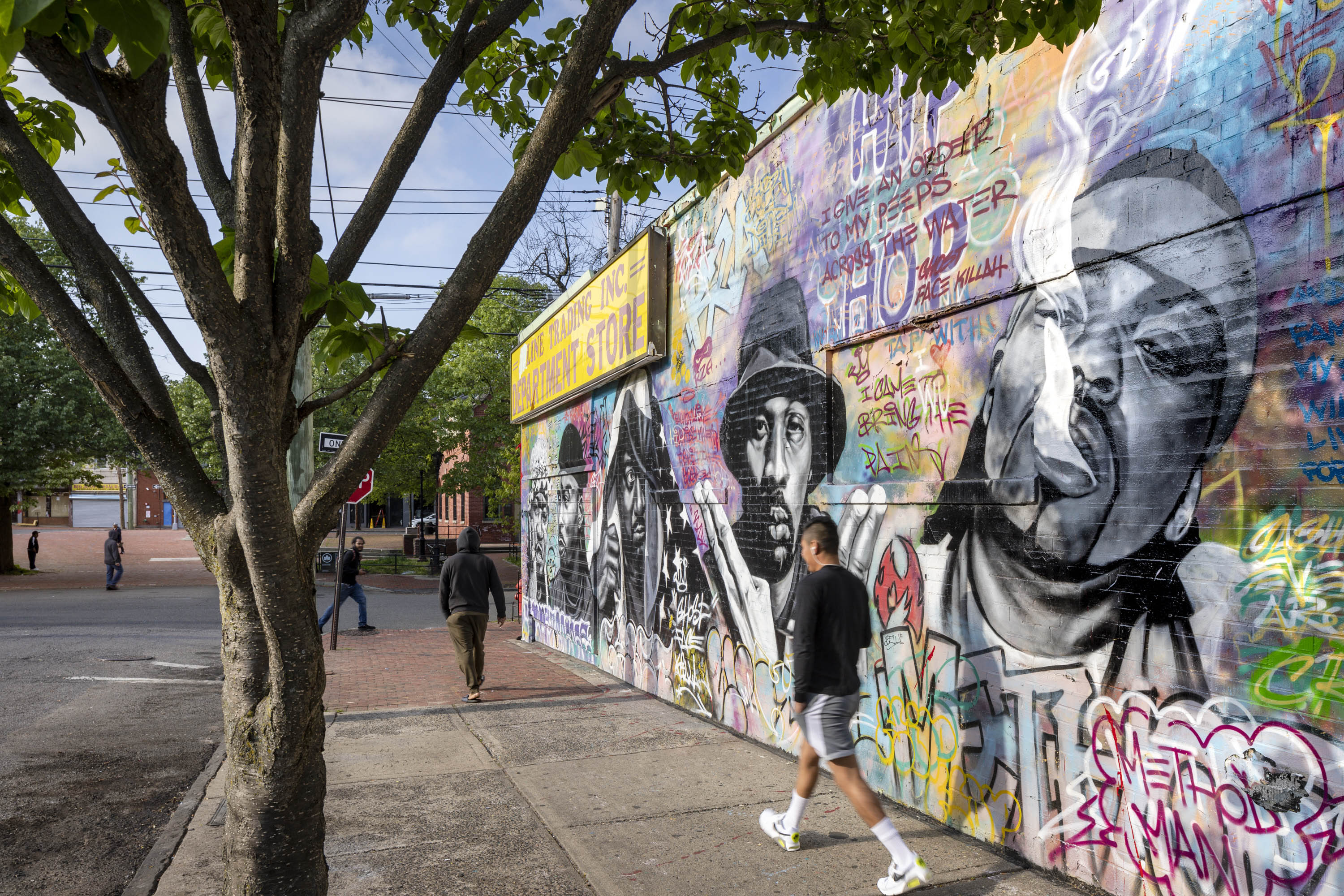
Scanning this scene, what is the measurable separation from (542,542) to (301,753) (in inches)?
407

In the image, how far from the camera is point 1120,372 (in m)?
3.78

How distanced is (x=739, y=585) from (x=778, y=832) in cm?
265

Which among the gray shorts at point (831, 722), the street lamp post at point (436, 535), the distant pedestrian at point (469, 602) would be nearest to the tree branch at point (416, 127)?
the gray shorts at point (831, 722)

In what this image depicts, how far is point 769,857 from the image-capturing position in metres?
4.41

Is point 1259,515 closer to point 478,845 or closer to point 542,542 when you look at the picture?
point 478,845

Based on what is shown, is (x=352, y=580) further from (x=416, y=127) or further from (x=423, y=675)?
(x=416, y=127)

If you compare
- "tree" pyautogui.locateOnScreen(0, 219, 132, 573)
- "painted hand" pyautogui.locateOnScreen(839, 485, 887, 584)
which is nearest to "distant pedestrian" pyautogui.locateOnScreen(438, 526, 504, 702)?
"painted hand" pyautogui.locateOnScreen(839, 485, 887, 584)

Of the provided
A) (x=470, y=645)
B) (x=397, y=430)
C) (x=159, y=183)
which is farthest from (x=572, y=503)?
(x=397, y=430)

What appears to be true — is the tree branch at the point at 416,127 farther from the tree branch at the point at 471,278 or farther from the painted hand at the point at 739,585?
the painted hand at the point at 739,585

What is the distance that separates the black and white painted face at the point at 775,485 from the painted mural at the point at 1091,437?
0.10 ft

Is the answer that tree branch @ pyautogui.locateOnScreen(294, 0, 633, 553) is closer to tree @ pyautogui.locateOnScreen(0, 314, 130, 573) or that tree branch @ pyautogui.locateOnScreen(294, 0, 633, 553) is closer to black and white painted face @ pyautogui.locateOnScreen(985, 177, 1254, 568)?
black and white painted face @ pyautogui.locateOnScreen(985, 177, 1254, 568)

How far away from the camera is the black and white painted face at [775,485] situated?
615cm

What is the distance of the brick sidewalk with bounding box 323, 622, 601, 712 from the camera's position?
885 centimetres

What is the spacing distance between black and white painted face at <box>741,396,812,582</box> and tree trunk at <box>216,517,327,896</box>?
12.9 feet
